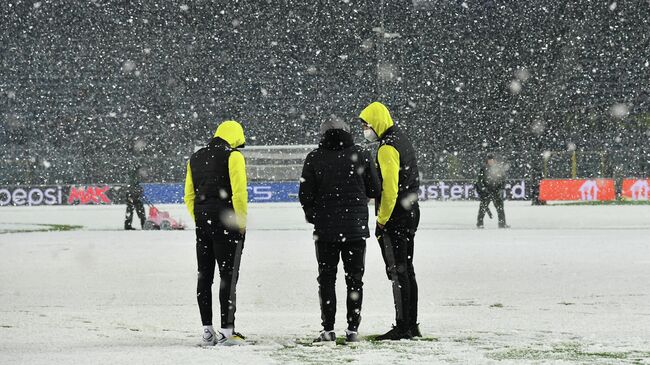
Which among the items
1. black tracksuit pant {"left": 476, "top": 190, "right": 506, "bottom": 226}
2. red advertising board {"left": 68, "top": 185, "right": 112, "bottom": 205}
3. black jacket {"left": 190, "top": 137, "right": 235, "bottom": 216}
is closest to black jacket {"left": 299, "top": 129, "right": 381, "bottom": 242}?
black jacket {"left": 190, "top": 137, "right": 235, "bottom": 216}

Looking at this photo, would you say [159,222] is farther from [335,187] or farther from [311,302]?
[335,187]

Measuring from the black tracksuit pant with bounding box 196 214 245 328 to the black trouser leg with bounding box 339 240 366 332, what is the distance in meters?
0.69

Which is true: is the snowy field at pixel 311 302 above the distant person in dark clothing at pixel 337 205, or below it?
below

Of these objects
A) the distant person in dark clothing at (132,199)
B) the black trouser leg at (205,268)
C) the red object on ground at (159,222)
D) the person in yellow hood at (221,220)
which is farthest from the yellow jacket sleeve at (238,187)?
the distant person in dark clothing at (132,199)

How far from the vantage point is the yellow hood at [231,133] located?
6.51 meters

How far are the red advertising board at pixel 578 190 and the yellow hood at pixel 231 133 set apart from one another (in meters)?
28.6

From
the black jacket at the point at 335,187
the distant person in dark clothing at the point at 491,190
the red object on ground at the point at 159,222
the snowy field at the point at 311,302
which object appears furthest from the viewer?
the distant person in dark clothing at the point at 491,190

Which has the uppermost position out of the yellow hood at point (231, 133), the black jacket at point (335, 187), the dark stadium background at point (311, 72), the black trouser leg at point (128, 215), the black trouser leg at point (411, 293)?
the dark stadium background at point (311, 72)

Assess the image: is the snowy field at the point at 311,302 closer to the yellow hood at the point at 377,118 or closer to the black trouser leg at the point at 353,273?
the black trouser leg at the point at 353,273

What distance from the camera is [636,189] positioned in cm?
3459

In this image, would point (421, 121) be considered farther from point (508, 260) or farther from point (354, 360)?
point (354, 360)

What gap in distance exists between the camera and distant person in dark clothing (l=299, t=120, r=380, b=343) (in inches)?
251

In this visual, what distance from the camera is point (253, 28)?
47.2 meters

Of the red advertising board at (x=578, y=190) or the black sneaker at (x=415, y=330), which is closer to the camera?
the black sneaker at (x=415, y=330)
